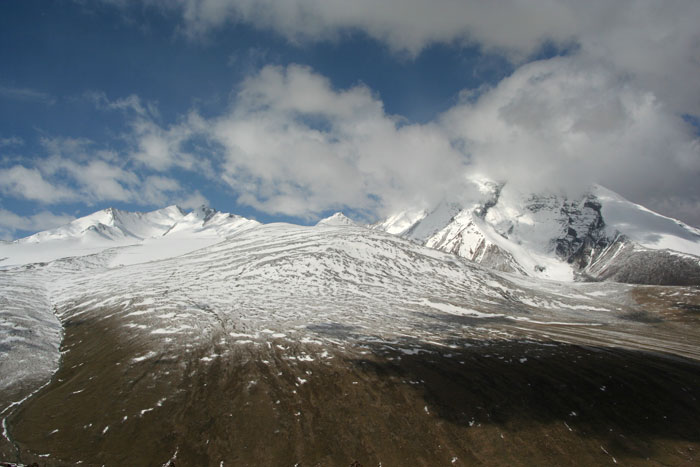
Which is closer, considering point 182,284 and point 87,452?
point 87,452

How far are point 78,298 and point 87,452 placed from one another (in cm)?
5038

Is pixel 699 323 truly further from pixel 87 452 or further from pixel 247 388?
pixel 87 452

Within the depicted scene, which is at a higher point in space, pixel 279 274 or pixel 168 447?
pixel 279 274

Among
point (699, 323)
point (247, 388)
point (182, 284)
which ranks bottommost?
point (699, 323)

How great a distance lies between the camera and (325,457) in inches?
602

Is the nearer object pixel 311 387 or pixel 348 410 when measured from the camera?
pixel 348 410

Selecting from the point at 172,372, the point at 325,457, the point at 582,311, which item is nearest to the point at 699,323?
the point at 582,311

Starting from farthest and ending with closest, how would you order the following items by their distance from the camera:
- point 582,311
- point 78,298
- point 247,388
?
1. point 582,311
2. point 78,298
3. point 247,388

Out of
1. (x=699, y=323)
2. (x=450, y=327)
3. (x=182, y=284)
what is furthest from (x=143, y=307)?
(x=699, y=323)

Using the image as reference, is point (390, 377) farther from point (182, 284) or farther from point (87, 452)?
point (182, 284)

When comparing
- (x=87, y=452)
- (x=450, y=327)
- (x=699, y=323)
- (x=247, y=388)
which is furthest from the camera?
(x=699, y=323)

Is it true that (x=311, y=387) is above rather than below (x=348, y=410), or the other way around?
above

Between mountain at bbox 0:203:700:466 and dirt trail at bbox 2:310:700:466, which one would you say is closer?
dirt trail at bbox 2:310:700:466

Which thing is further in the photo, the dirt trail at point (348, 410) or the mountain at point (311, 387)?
the mountain at point (311, 387)
